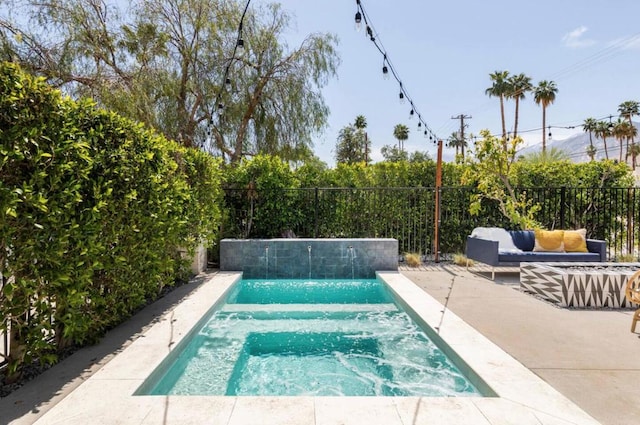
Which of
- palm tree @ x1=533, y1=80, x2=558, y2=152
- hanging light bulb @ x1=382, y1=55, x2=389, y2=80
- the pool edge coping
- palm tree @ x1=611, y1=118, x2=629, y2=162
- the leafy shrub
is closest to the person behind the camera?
the pool edge coping

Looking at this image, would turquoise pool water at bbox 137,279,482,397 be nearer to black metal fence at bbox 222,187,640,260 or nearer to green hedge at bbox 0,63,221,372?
green hedge at bbox 0,63,221,372

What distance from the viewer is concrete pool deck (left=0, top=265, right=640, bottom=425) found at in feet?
7.51

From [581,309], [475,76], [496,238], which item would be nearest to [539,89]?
[475,76]

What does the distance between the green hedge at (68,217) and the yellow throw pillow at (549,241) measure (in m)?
7.21

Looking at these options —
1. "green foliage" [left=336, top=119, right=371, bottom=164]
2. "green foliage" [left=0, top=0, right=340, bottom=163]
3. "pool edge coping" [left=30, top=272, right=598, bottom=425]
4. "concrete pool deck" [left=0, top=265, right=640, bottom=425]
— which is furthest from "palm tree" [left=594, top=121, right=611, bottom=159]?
"pool edge coping" [left=30, top=272, right=598, bottom=425]

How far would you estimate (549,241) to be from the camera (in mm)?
7410

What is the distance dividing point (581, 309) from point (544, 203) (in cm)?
493

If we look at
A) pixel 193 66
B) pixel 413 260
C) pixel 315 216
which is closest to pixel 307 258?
pixel 315 216

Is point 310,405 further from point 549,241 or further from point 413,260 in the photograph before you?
point 549,241

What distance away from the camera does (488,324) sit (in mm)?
4141

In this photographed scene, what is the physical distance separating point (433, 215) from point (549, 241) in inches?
102

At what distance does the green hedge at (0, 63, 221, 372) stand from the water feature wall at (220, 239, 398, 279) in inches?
124

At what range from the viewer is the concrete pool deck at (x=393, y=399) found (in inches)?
90.1

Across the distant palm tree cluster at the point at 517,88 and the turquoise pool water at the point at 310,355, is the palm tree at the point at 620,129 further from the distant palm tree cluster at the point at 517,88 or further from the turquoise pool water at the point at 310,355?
the turquoise pool water at the point at 310,355
